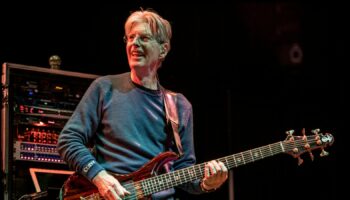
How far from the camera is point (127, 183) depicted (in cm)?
312

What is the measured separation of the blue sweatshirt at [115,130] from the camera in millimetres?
3162

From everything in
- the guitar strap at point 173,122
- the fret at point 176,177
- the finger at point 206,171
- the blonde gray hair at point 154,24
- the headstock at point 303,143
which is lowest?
the fret at point 176,177

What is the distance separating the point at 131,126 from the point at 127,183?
1.02ft

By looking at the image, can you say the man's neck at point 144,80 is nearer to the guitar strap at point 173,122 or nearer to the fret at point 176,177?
the guitar strap at point 173,122

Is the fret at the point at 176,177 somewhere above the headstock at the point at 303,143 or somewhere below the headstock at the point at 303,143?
below

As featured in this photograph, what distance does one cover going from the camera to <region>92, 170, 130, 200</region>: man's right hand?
3.00m

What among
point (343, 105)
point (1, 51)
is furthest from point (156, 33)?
point (343, 105)

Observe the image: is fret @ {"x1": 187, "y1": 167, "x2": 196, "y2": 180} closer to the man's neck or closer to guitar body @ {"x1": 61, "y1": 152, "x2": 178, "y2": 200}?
guitar body @ {"x1": 61, "y1": 152, "x2": 178, "y2": 200}

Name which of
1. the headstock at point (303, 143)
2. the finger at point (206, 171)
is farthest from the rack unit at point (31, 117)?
the headstock at point (303, 143)

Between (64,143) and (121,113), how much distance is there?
0.33 meters

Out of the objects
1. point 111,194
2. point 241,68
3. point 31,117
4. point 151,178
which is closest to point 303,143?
point 151,178

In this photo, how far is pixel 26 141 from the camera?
4066mm

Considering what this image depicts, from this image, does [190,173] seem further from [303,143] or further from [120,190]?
[303,143]

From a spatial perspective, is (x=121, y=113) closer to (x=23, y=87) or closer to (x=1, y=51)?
(x=23, y=87)
